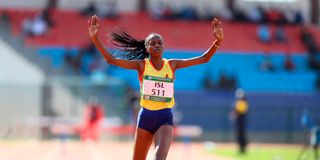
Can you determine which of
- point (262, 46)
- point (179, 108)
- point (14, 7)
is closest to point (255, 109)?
point (179, 108)

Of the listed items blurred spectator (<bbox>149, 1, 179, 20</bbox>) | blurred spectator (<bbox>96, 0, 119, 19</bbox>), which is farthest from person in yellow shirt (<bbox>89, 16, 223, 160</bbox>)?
blurred spectator (<bbox>149, 1, 179, 20</bbox>)

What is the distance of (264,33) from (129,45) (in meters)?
30.9

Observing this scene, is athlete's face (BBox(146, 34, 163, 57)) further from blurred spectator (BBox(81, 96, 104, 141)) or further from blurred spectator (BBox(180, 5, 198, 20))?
blurred spectator (BBox(180, 5, 198, 20))

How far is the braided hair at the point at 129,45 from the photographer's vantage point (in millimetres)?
9422

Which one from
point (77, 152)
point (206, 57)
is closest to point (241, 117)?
point (77, 152)

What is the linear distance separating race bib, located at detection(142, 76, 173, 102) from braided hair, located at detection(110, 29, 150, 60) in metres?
0.83

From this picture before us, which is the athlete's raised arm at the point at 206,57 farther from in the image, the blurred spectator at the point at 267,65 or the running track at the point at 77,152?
the blurred spectator at the point at 267,65

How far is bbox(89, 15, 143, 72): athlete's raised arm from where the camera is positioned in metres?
8.66

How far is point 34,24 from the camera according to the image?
36.6m

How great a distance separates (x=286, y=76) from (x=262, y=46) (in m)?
3.55

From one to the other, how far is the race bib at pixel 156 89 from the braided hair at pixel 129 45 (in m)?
0.83

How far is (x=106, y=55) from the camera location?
8711mm

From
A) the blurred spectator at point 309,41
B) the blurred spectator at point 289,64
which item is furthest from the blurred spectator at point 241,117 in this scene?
the blurred spectator at point 309,41

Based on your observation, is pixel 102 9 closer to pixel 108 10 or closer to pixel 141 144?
pixel 108 10
